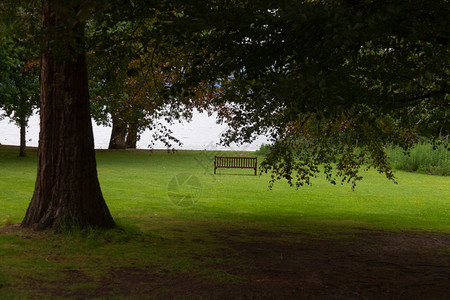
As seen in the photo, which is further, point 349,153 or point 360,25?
point 349,153

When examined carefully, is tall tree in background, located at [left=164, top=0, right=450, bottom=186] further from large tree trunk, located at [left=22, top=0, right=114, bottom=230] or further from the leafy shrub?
the leafy shrub

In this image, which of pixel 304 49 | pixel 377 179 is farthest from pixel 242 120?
pixel 377 179

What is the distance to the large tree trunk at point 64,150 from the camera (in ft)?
32.6

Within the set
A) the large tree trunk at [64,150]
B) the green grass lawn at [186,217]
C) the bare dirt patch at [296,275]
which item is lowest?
the bare dirt patch at [296,275]

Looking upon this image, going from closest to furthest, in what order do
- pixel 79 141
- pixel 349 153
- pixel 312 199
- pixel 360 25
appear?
Answer: pixel 360 25 → pixel 79 141 → pixel 349 153 → pixel 312 199

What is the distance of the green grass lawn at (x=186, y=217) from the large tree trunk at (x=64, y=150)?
46 cm

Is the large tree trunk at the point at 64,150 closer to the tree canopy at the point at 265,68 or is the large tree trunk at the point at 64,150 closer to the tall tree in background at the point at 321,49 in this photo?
the tree canopy at the point at 265,68

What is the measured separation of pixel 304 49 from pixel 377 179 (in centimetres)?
2096

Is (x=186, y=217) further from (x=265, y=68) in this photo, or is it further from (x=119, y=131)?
(x=265, y=68)

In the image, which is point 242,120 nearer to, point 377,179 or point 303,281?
point 303,281

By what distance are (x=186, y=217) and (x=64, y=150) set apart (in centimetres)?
464

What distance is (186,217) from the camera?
45.5 ft

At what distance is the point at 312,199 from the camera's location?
60.4 ft

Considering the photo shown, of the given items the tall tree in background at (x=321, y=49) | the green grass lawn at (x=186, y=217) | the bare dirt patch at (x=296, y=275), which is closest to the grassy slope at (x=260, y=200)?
the green grass lawn at (x=186, y=217)
